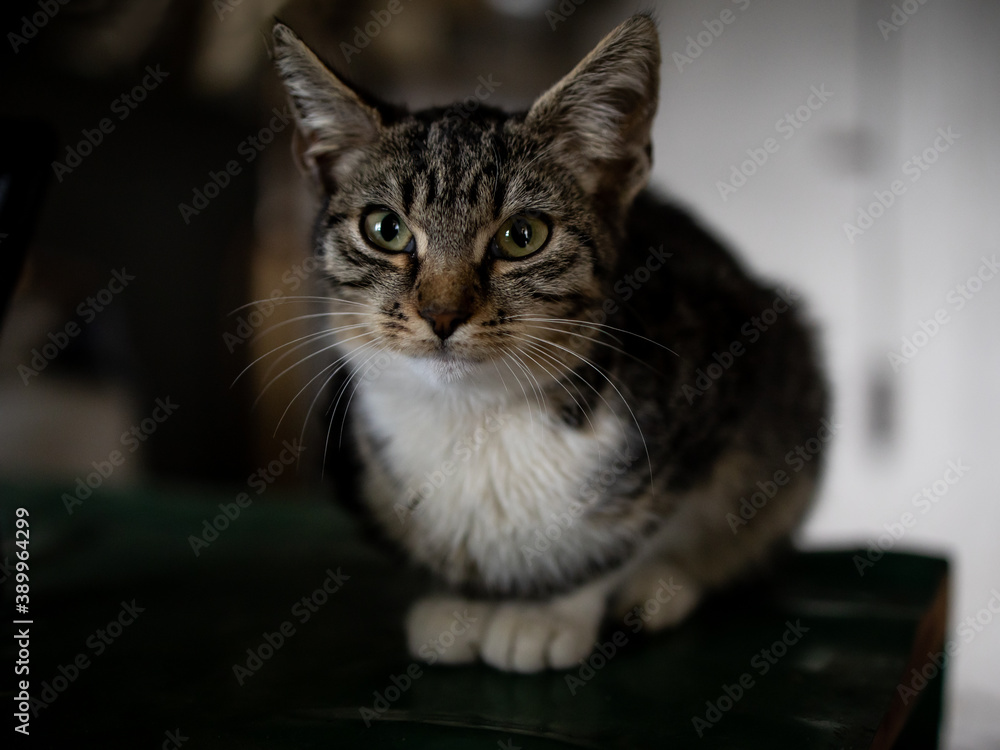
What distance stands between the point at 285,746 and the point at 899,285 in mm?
2577

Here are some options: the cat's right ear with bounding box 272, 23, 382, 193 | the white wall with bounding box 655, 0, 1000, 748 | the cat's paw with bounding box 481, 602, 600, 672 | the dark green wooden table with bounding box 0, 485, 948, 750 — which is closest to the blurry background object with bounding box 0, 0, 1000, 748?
the white wall with bounding box 655, 0, 1000, 748

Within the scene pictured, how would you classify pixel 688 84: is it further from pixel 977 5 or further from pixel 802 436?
pixel 802 436

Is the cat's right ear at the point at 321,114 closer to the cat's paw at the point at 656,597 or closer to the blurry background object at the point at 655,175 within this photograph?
the cat's paw at the point at 656,597

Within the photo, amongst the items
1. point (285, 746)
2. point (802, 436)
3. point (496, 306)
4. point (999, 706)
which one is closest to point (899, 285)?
point (999, 706)

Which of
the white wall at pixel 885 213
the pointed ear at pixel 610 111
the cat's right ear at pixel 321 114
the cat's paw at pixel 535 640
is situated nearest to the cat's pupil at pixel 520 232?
the pointed ear at pixel 610 111

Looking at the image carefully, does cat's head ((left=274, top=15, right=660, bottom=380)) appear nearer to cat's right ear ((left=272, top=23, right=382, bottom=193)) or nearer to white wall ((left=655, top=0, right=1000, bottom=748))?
cat's right ear ((left=272, top=23, right=382, bottom=193))

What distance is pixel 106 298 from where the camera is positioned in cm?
255

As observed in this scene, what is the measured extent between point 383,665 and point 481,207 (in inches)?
22.2

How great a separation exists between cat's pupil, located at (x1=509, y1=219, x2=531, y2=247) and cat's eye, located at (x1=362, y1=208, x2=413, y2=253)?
0.13m

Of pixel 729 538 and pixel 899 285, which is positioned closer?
pixel 729 538

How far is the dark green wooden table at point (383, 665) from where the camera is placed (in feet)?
2.58

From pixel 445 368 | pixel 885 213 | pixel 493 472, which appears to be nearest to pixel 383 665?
pixel 493 472

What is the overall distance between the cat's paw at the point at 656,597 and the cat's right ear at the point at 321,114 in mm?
706

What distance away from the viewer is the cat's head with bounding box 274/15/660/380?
2.89ft
